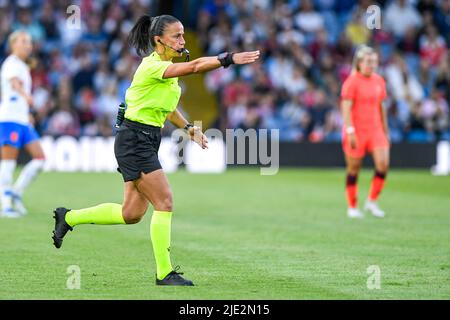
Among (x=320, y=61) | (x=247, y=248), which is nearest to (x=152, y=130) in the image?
(x=247, y=248)

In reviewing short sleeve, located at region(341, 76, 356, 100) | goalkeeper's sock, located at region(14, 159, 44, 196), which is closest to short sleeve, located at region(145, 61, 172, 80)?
goalkeeper's sock, located at region(14, 159, 44, 196)

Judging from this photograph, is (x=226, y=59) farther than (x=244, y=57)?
Yes

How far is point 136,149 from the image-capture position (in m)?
8.90

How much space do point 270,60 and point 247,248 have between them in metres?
17.4

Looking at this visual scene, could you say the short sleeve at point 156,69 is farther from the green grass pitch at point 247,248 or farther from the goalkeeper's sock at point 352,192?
the goalkeeper's sock at point 352,192

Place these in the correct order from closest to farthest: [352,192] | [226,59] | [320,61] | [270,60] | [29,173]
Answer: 1. [226,59]
2. [29,173]
3. [352,192]
4. [270,60]
5. [320,61]

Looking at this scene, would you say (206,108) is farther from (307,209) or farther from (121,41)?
(307,209)

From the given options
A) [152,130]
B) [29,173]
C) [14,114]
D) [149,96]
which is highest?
[14,114]

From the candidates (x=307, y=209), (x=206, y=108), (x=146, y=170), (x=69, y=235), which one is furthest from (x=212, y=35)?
(x=146, y=170)

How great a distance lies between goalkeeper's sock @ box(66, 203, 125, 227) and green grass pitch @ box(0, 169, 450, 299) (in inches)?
18.5

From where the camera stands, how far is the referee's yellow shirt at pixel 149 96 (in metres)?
8.84

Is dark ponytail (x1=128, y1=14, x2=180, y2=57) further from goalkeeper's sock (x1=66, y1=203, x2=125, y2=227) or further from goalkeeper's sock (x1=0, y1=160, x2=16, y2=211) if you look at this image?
goalkeeper's sock (x1=0, y1=160, x2=16, y2=211)

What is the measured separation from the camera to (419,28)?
2980 cm

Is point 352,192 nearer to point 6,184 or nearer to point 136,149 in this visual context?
point 6,184
